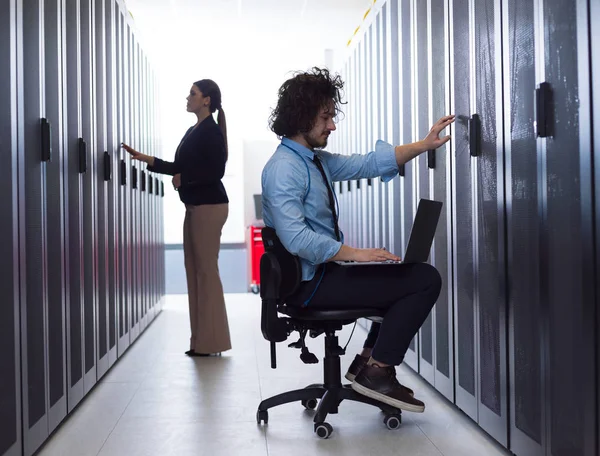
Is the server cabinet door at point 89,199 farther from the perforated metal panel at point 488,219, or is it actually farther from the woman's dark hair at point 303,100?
the perforated metal panel at point 488,219

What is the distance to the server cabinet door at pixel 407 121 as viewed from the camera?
143 inches

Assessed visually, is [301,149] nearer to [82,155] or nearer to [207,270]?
[82,155]

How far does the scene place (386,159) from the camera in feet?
9.13

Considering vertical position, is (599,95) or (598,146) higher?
(599,95)

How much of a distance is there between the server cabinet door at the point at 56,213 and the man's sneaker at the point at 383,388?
112 cm

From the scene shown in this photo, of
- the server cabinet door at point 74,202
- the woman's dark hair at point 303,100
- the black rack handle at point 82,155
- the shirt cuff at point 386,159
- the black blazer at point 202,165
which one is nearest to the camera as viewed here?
the woman's dark hair at point 303,100

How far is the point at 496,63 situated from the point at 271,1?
15.4ft

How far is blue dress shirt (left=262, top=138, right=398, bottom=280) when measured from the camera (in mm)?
2453

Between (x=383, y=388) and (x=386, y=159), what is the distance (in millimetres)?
863

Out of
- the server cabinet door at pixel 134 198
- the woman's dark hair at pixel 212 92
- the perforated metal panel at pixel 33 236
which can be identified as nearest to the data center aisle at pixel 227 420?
the perforated metal panel at pixel 33 236

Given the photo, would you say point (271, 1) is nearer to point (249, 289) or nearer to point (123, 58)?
point (123, 58)

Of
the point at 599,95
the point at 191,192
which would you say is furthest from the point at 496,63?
the point at 191,192

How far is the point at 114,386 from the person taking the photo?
3506 mm

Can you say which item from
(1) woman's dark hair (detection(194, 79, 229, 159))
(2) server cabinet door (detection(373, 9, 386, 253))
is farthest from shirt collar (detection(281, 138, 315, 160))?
(1) woman's dark hair (detection(194, 79, 229, 159))
